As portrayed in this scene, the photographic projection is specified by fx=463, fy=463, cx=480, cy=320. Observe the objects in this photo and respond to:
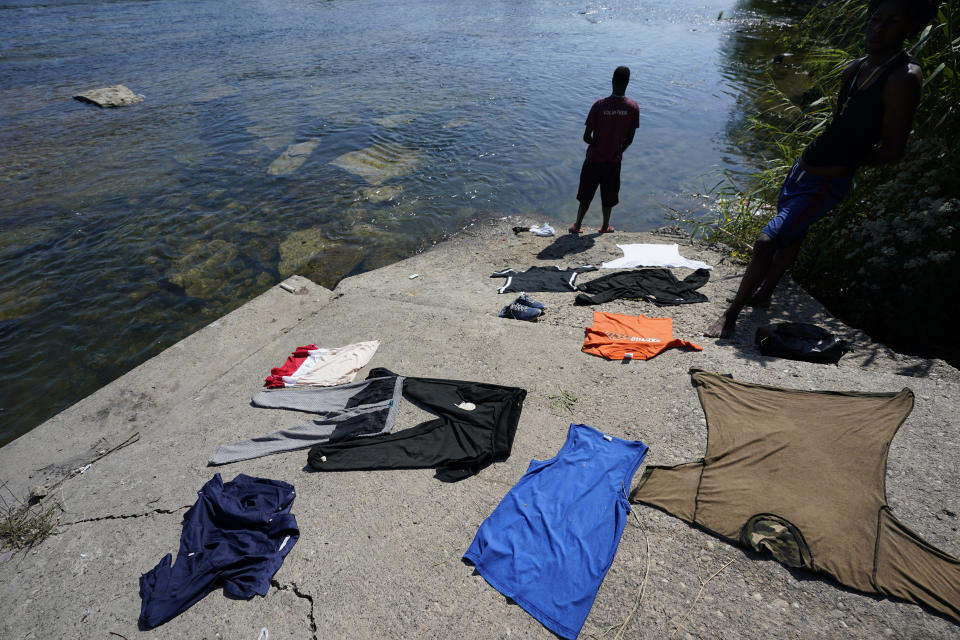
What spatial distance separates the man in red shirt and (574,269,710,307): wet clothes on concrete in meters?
2.13

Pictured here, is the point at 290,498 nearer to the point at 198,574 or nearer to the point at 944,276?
the point at 198,574

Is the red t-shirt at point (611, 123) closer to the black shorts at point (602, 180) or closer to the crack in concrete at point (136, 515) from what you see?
the black shorts at point (602, 180)

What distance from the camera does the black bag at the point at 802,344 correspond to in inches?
161

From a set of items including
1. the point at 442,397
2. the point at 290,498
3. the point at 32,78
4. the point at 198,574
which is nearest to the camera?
the point at 198,574

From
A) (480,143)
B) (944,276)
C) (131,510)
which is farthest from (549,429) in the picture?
(480,143)

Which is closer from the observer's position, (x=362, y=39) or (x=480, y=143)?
(x=480, y=143)

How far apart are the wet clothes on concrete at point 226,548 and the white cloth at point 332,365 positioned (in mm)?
1275

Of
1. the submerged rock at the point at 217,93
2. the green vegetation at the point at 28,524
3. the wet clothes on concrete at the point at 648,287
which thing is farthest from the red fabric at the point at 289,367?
the submerged rock at the point at 217,93

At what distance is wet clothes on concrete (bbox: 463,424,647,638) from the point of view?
2635mm

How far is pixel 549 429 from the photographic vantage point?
12.4ft

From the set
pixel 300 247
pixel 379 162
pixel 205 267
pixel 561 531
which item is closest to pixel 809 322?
pixel 561 531

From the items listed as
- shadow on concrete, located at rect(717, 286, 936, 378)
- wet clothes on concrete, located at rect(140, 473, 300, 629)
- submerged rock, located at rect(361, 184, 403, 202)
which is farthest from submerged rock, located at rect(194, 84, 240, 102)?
shadow on concrete, located at rect(717, 286, 936, 378)

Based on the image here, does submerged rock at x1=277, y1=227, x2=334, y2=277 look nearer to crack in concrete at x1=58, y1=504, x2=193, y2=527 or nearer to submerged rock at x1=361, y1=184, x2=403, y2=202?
submerged rock at x1=361, y1=184, x2=403, y2=202

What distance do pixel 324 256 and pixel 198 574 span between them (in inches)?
247
